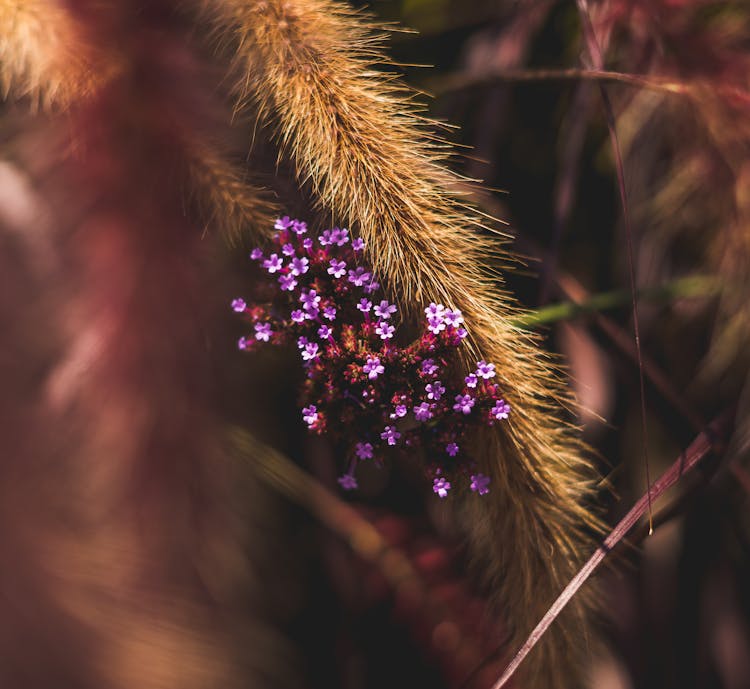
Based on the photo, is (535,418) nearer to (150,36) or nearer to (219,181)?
(219,181)

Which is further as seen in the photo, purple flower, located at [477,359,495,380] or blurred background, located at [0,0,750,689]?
blurred background, located at [0,0,750,689]

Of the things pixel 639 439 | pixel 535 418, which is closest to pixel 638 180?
pixel 639 439

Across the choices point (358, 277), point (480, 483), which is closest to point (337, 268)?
point (358, 277)

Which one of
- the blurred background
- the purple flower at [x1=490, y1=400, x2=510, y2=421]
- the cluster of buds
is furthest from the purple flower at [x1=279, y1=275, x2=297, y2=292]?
the purple flower at [x1=490, y1=400, x2=510, y2=421]

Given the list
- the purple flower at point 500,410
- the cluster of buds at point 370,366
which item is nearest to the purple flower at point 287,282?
the cluster of buds at point 370,366

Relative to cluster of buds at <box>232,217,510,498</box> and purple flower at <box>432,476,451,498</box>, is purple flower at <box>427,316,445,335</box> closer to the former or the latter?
cluster of buds at <box>232,217,510,498</box>

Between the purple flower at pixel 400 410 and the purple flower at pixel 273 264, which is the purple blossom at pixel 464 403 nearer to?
the purple flower at pixel 400 410
